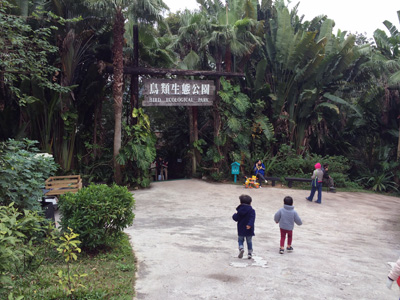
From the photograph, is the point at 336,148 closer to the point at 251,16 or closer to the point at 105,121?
the point at 251,16

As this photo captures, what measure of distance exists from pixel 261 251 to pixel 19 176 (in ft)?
14.8

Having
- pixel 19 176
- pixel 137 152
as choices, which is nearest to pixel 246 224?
pixel 19 176

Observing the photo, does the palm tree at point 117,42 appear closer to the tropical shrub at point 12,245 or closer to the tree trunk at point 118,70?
the tree trunk at point 118,70

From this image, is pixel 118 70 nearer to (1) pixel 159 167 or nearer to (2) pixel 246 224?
Answer: (1) pixel 159 167

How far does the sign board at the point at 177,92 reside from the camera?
1357 cm

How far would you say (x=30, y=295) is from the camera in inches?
156

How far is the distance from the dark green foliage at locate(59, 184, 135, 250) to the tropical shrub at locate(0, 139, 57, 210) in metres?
0.75

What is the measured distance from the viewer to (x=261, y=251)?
650 centimetres

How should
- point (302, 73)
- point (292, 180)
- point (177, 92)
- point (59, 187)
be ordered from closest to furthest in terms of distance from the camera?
point (59, 187) < point (177, 92) < point (292, 180) < point (302, 73)

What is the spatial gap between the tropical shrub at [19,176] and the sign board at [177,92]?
7378mm

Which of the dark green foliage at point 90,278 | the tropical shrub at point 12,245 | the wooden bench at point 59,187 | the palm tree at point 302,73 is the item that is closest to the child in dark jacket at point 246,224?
the dark green foliage at point 90,278

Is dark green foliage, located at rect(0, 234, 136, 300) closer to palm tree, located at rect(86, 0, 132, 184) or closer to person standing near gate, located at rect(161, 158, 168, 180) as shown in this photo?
palm tree, located at rect(86, 0, 132, 184)

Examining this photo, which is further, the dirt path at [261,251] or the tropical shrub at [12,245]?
the dirt path at [261,251]

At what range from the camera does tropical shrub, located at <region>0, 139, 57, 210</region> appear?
17.9ft
